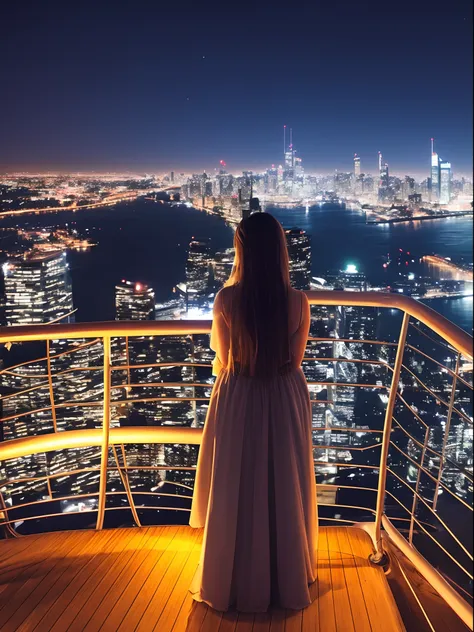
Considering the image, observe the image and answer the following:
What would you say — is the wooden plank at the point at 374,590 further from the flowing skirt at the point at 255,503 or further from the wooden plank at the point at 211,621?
the wooden plank at the point at 211,621

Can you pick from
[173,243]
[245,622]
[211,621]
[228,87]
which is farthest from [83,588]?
[228,87]

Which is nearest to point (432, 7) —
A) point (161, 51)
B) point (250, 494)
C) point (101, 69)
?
point (161, 51)

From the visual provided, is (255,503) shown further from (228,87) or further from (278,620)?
(228,87)

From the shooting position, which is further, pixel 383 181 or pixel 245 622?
pixel 383 181

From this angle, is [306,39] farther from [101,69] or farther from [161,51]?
[101,69]

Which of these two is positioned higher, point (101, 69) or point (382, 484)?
point (101, 69)

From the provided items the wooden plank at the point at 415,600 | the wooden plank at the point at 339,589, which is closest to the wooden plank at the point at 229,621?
the wooden plank at the point at 339,589

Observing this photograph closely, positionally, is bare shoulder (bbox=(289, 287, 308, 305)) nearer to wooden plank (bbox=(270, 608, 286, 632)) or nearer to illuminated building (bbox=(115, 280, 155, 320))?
wooden plank (bbox=(270, 608, 286, 632))
